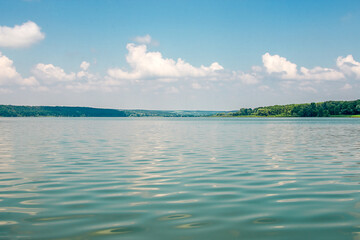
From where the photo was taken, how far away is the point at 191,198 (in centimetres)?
1436

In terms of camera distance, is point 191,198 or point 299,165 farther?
point 299,165

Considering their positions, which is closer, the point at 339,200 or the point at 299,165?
the point at 339,200

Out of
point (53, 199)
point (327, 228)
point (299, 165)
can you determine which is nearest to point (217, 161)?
point (299, 165)

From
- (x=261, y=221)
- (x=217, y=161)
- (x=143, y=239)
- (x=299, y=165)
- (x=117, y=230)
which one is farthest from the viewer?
(x=217, y=161)

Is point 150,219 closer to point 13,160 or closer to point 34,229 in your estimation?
point 34,229

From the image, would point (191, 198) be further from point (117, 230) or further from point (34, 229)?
point (34, 229)

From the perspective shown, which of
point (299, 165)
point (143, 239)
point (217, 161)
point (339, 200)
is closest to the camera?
point (143, 239)

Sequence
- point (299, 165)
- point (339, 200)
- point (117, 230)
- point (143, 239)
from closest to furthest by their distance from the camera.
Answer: point (143, 239), point (117, 230), point (339, 200), point (299, 165)

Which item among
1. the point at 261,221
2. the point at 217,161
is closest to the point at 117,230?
the point at 261,221

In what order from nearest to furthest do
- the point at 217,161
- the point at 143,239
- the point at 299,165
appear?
the point at 143,239
the point at 299,165
the point at 217,161

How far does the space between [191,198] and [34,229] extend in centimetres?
620

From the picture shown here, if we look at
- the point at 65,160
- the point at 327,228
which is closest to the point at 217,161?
the point at 65,160

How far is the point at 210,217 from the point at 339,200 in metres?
5.76

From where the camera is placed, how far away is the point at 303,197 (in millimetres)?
14430
